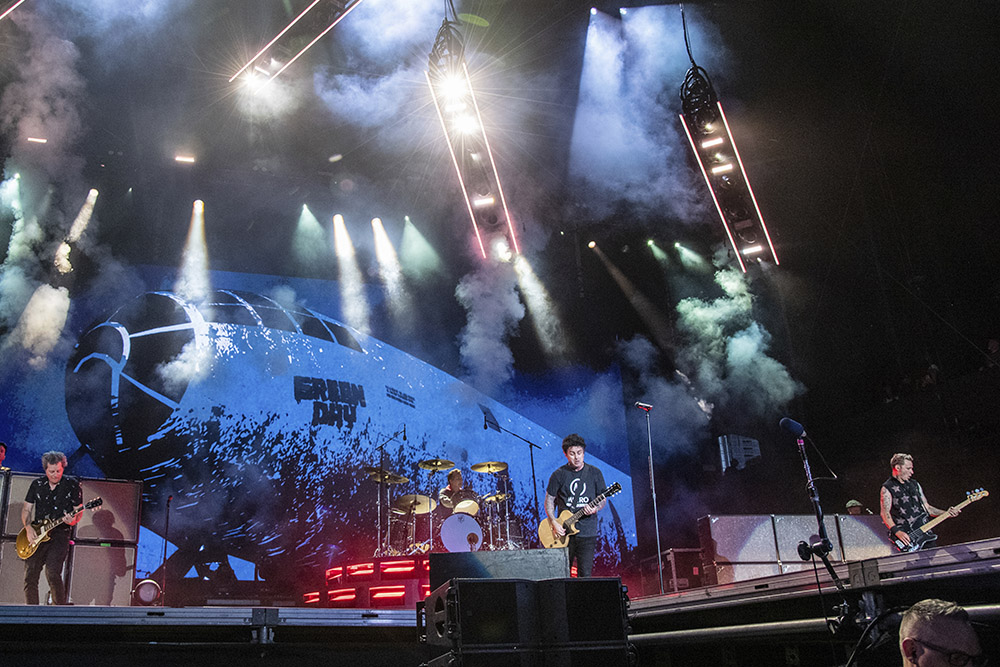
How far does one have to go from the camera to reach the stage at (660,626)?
296 cm

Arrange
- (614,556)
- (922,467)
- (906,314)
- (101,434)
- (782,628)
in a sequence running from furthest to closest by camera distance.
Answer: (614,556), (906,314), (101,434), (922,467), (782,628)

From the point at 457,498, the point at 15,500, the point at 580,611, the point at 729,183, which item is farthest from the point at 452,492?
the point at 580,611

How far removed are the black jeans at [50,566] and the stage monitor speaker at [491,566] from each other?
160 inches

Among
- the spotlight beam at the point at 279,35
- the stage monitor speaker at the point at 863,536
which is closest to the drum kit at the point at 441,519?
the stage monitor speaker at the point at 863,536

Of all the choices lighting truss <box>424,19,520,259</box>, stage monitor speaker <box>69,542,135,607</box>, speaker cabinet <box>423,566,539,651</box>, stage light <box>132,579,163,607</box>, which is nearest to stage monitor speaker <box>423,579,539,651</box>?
speaker cabinet <box>423,566,539,651</box>

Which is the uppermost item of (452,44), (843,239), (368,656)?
(452,44)

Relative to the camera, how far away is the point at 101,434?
904 cm

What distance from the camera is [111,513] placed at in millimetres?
7176

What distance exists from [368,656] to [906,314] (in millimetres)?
8086

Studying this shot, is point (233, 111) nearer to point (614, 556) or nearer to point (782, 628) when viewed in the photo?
point (614, 556)

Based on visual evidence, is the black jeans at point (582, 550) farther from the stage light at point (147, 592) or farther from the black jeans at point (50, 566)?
the black jeans at point (50, 566)

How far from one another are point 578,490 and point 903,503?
2.81 metres

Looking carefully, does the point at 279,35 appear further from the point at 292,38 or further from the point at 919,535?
the point at 919,535

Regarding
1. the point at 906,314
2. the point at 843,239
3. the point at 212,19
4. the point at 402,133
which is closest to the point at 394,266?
the point at 402,133
